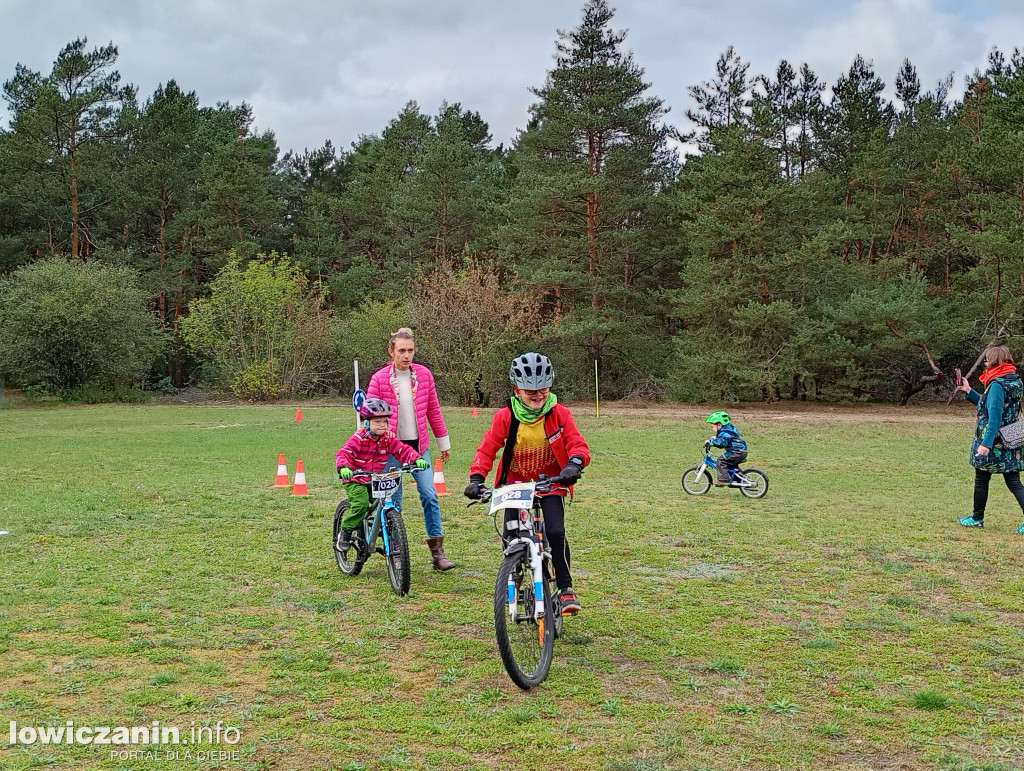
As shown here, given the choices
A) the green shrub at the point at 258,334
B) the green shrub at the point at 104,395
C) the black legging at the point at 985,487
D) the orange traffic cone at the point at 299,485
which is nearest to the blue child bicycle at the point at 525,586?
the black legging at the point at 985,487

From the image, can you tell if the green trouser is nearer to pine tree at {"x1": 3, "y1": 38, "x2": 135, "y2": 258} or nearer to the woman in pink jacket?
the woman in pink jacket

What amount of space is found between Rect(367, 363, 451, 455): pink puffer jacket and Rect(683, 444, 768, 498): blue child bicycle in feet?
19.4

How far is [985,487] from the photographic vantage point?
9.45 meters

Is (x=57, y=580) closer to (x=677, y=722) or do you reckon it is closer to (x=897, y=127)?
(x=677, y=722)

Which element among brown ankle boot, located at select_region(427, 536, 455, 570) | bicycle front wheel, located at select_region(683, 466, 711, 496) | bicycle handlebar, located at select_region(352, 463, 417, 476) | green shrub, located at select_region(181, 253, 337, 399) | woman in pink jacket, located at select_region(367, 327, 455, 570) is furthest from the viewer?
green shrub, located at select_region(181, 253, 337, 399)

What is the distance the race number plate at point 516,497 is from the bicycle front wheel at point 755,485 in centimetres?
795

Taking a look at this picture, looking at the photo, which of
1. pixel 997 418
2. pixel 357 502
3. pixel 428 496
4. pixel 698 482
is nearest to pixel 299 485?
pixel 428 496

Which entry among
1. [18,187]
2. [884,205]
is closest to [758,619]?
[884,205]

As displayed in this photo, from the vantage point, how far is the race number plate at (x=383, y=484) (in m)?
6.71

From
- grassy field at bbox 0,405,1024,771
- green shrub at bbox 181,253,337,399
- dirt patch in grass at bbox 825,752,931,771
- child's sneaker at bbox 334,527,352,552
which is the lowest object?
dirt patch in grass at bbox 825,752,931,771

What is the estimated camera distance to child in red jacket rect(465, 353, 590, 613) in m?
5.14

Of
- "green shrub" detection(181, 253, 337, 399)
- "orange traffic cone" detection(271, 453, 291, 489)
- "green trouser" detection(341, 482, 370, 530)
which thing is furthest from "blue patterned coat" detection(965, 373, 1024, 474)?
"green shrub" detection(181, 253, 337, 399)

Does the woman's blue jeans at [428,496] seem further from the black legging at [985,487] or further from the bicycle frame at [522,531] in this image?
the black legging at [985,487]

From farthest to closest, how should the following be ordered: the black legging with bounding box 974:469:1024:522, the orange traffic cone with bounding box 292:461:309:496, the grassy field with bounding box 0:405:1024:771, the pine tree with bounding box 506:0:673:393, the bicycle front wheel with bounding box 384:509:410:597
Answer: the pine tree with bounding box 506:0:673:393 < the orange traffic cone with bounding box 292:461:309:496 < the black legging with bounding box 974:469:1024:522 < the bicycle front wheel with bounding box 384:509:410:597 < the grassy field with bounding box 0:405:1024:771
